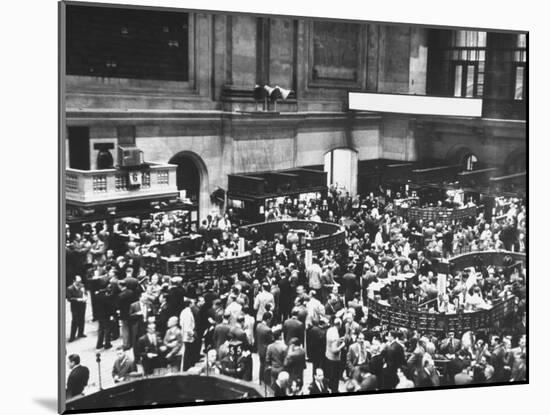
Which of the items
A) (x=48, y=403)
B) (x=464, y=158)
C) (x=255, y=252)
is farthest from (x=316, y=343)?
(x=48, y=403)

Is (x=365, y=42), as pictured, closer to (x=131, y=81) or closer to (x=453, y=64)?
(x=453, y=64)

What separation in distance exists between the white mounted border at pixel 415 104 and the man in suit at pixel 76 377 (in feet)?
13.6

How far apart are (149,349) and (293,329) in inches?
64.2

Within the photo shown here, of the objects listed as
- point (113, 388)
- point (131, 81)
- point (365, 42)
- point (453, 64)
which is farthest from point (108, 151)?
point (453, 64)

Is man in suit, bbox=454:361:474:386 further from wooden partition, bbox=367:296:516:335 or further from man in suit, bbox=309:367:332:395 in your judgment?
man in suit, bbox=309:367:332:395

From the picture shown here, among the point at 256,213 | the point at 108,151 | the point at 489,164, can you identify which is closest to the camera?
the point at 108,151

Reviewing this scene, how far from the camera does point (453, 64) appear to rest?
39.7ft

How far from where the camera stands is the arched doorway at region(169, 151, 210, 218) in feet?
36.3

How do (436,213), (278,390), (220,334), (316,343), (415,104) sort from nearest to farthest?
(220,334)
(278,390)
(316,343)
(415,104)
(436,213)

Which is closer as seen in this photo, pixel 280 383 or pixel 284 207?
pixel 280 383

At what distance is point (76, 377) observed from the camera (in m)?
10.7

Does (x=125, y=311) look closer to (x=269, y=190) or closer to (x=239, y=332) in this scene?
(x=239, y=332)

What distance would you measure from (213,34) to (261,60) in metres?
0.62

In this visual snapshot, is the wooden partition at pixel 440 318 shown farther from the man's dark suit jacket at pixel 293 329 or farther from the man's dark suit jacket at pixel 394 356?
the man's dark suit jacket at pixel 293 329
